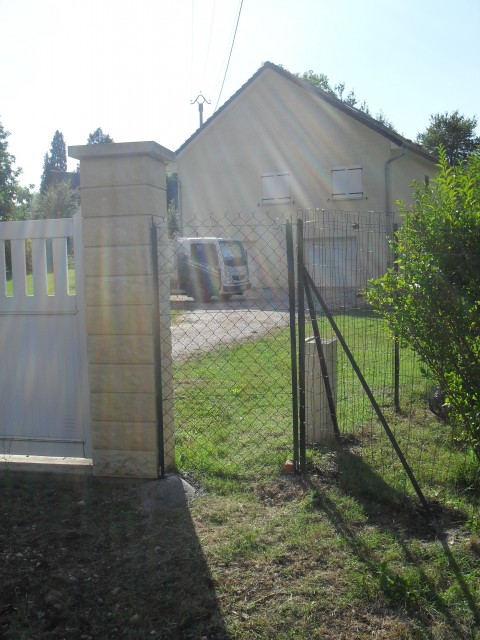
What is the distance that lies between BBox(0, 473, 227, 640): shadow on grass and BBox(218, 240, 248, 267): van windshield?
15.8m

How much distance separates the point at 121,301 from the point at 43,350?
2.46ft

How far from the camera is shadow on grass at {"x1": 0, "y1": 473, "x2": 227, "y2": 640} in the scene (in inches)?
113

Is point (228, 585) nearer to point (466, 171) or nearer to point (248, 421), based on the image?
point (466, 171)

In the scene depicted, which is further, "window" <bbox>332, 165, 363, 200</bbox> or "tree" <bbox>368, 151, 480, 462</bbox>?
"window" <bbox>332, 165, 363, 200</bbox>

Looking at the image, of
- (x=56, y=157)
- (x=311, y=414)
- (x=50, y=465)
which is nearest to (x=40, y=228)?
(x=50, y=465)

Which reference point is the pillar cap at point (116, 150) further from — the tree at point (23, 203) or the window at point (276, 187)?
the tree at point (23, 203)

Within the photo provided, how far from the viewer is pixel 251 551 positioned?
11.4ft

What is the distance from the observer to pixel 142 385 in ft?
14.5

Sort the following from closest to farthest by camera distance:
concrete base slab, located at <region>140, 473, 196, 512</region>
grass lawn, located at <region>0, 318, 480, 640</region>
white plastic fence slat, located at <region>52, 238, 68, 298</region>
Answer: grass lawn, located at <region>0, 318, 480, 640</region>, concrete base slab, located at <region>140, 473, 196, 512</region>, white plastic fence slat, located at <region>52, 238, 68, 298</region>

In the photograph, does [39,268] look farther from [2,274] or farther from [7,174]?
[7,174]

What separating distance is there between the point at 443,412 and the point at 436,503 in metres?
1.95

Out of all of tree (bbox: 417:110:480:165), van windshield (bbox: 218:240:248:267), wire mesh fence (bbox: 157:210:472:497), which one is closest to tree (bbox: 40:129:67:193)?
tree (bbox: 417:110:480:165)

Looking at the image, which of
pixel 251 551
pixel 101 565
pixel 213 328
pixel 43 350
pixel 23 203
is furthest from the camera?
pixel 23 203

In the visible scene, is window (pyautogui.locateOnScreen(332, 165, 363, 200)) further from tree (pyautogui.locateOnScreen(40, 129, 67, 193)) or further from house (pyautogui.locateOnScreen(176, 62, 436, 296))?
tree (pyautogui.locateOnScreen(40, 129, 67, 193))
